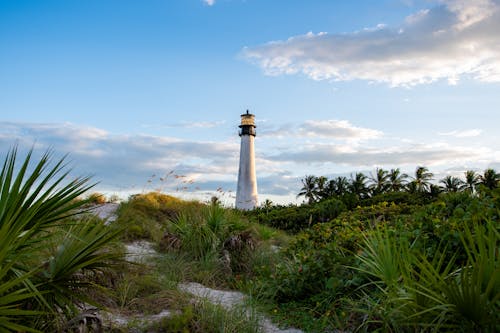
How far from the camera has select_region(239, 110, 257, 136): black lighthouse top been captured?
26.6m

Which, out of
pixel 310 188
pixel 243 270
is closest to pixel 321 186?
pixel 310 188

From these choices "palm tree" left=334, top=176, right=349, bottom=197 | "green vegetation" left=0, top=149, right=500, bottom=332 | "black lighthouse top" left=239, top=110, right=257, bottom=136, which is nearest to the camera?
"green vegetation" left=0, top=149, right=500, bottom=332

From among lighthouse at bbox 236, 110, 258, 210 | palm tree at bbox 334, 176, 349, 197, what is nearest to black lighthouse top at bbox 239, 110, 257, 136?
lighthouse at bbox 236, 110, 258, 210

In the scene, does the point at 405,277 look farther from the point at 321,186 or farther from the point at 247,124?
the point at 321,186

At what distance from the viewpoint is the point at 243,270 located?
8.35 metres

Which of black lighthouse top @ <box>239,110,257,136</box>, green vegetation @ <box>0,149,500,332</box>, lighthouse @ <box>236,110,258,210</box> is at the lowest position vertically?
green vegetation @ <box>0,149,500,332</box>

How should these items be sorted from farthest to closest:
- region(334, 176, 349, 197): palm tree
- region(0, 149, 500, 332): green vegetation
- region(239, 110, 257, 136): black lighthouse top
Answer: region(334, 176, 349, 197): palm tree
region(239, 110, 257, 136): black lighthouse top
region(0, 149, 500, 332): green vegetation

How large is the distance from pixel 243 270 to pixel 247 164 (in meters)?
18.4

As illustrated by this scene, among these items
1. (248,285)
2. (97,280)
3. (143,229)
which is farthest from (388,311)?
(143,229)

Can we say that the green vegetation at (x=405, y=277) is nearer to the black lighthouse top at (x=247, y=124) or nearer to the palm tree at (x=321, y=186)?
the black lighthouse top at (x=247, y=124)

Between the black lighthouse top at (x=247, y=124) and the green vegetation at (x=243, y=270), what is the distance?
1566 centimetres

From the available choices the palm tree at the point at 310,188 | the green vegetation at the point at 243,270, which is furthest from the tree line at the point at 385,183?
the green vegetation at the point at 243,270

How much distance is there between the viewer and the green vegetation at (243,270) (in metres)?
3.63

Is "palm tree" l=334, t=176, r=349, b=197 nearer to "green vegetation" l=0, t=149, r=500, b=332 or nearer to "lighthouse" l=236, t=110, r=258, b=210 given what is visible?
"lighthouse" l=236, t=110, r=258, b=210
